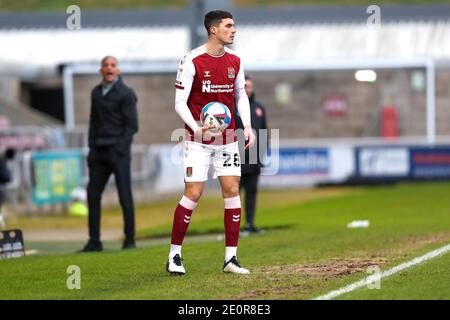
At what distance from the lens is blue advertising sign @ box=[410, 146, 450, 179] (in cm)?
3133

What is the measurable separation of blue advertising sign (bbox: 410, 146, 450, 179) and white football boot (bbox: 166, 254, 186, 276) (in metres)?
21.2

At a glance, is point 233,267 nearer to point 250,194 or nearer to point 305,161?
point 250,194

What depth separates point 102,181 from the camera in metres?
14.5

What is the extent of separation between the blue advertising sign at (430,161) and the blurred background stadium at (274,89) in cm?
3

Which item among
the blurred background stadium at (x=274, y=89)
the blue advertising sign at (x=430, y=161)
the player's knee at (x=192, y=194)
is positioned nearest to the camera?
the player's knee at (x=192, y=194)

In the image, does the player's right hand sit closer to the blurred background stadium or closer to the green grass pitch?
the green grass pitch

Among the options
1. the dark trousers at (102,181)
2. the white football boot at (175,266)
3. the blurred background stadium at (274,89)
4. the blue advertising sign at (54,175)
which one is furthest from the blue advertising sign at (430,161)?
the white football boot at (175,266)

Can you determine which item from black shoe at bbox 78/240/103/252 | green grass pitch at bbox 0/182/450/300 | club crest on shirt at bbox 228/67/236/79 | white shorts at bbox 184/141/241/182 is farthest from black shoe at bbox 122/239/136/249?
club crest on shirt at bbox 228/67/236/79

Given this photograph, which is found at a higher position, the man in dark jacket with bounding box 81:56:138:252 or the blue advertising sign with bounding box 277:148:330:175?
the man in dark jacket with bounding box 81:56:138:252

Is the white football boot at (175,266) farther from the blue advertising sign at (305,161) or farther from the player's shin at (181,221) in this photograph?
the blue advertising sign at (305,161)

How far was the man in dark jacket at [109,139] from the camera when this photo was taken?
1438cm

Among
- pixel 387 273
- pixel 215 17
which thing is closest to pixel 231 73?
pixel 215 17

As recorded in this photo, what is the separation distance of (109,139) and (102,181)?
54 centimetres
